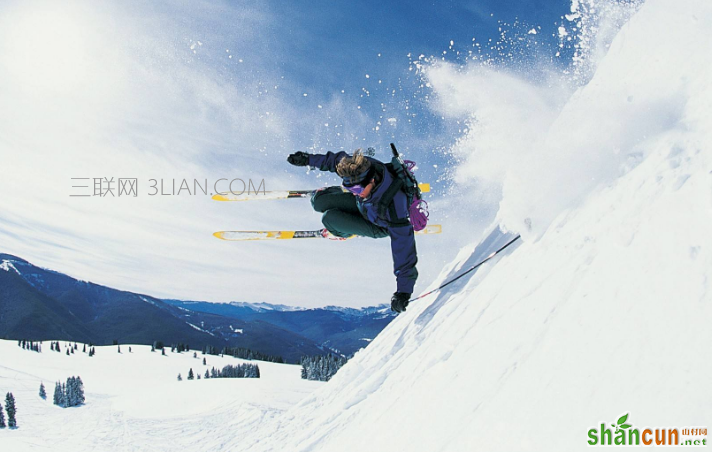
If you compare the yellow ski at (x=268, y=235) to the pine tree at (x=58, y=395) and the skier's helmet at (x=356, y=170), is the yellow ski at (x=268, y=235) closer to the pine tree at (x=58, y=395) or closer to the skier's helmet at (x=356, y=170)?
the skier's helmet at (x=356, y=170)

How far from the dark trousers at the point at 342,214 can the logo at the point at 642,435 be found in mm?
4583

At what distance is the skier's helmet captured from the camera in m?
5.01

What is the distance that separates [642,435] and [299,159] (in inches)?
233

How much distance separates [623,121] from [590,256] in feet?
4.91

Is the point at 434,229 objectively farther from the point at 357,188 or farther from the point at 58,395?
the point at 58,395

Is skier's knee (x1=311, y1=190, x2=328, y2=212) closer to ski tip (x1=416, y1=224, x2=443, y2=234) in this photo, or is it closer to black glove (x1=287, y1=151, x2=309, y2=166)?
black glove (x1=287, y1=151, x2=309, y2=166)

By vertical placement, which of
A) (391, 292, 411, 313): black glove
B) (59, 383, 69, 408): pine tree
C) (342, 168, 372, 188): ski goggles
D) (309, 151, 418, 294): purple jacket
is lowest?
(59, 383, 69, 408): pine tree

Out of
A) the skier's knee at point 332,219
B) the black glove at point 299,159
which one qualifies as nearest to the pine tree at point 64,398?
the skier's knee at point 332,219

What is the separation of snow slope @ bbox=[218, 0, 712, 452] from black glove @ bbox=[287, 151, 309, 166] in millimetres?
3407

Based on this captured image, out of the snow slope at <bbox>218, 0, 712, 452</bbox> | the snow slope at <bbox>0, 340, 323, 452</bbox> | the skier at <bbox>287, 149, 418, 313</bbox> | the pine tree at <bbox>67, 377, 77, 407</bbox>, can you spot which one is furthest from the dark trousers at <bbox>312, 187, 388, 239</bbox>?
the pine tree at <bbox>67, 377, 77, 407</bbox>

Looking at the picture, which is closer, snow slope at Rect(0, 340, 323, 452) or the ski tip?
the ski tip

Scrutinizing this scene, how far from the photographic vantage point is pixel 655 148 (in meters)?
3.09

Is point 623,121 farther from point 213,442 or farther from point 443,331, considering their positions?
point 213,442

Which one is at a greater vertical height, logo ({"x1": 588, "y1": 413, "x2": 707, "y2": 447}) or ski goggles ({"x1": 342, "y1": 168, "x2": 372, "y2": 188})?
ski goggles ({"x1": 342, "y1": 168, "x2": 372, "y2": 188})
